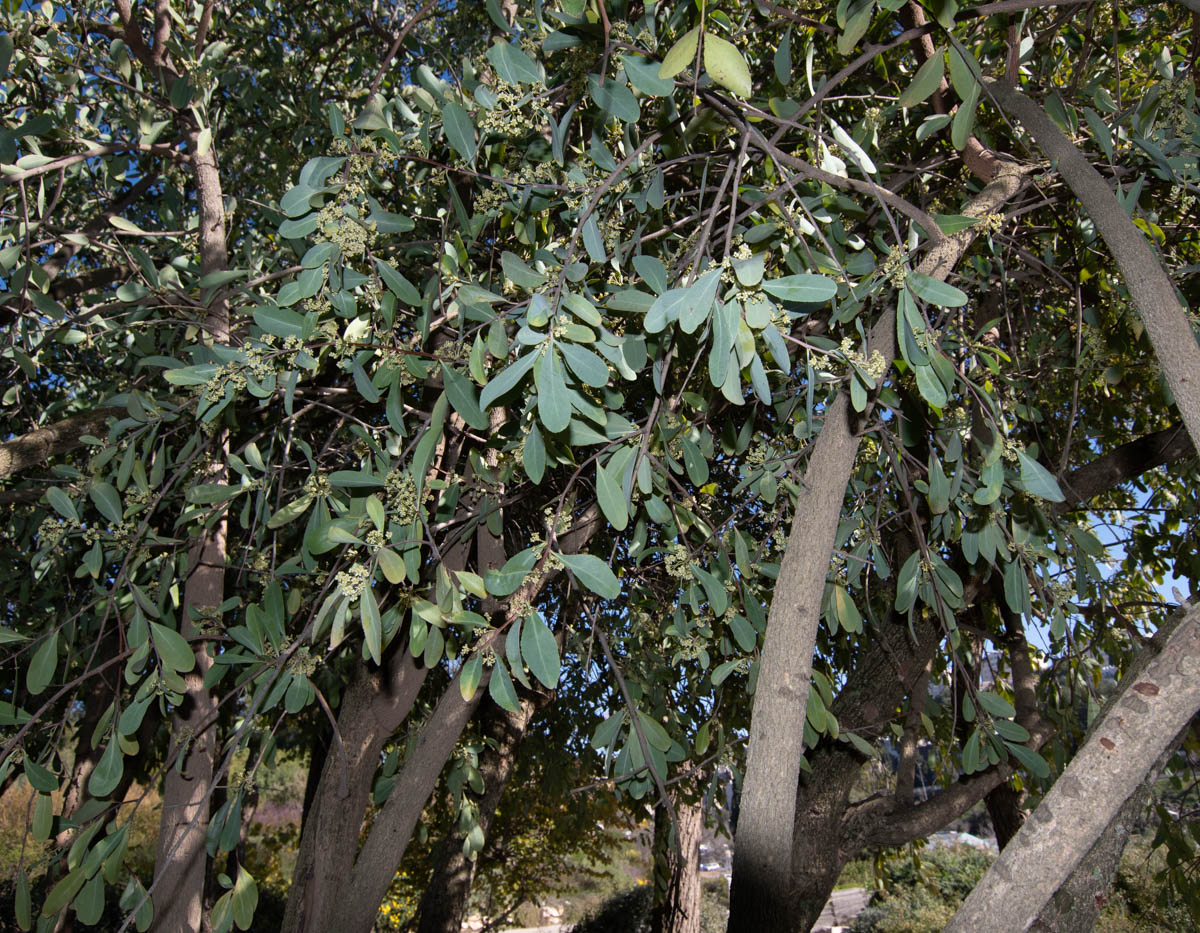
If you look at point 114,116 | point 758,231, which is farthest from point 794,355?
point 114,116

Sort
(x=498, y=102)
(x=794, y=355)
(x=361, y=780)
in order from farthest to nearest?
(x=361, y=780), (x=794, y=355), (x=498, y=102)

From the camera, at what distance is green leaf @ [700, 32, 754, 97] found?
3.88 feet

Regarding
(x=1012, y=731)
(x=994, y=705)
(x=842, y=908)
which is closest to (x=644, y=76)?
(x=994, y=705)

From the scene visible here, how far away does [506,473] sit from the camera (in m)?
2.13

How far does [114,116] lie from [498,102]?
3.01 m

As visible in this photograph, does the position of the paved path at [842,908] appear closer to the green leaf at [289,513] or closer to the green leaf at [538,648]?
the green leaf at [289,513]

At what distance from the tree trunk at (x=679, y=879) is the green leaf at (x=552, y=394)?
4.74 metres

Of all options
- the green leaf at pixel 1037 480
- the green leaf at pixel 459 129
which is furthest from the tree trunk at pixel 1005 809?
the green leaf at pixel 459 129

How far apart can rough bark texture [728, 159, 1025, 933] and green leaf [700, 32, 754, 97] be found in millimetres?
635

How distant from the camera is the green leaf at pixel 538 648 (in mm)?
1416

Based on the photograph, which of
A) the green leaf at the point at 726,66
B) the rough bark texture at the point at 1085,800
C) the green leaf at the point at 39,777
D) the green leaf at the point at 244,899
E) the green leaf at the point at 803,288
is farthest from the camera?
the green leaf at the point at 39,777

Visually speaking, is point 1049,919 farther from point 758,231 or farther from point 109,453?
point 109,453

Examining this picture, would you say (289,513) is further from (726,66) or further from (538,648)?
(726,66)

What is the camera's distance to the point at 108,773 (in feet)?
6.10
